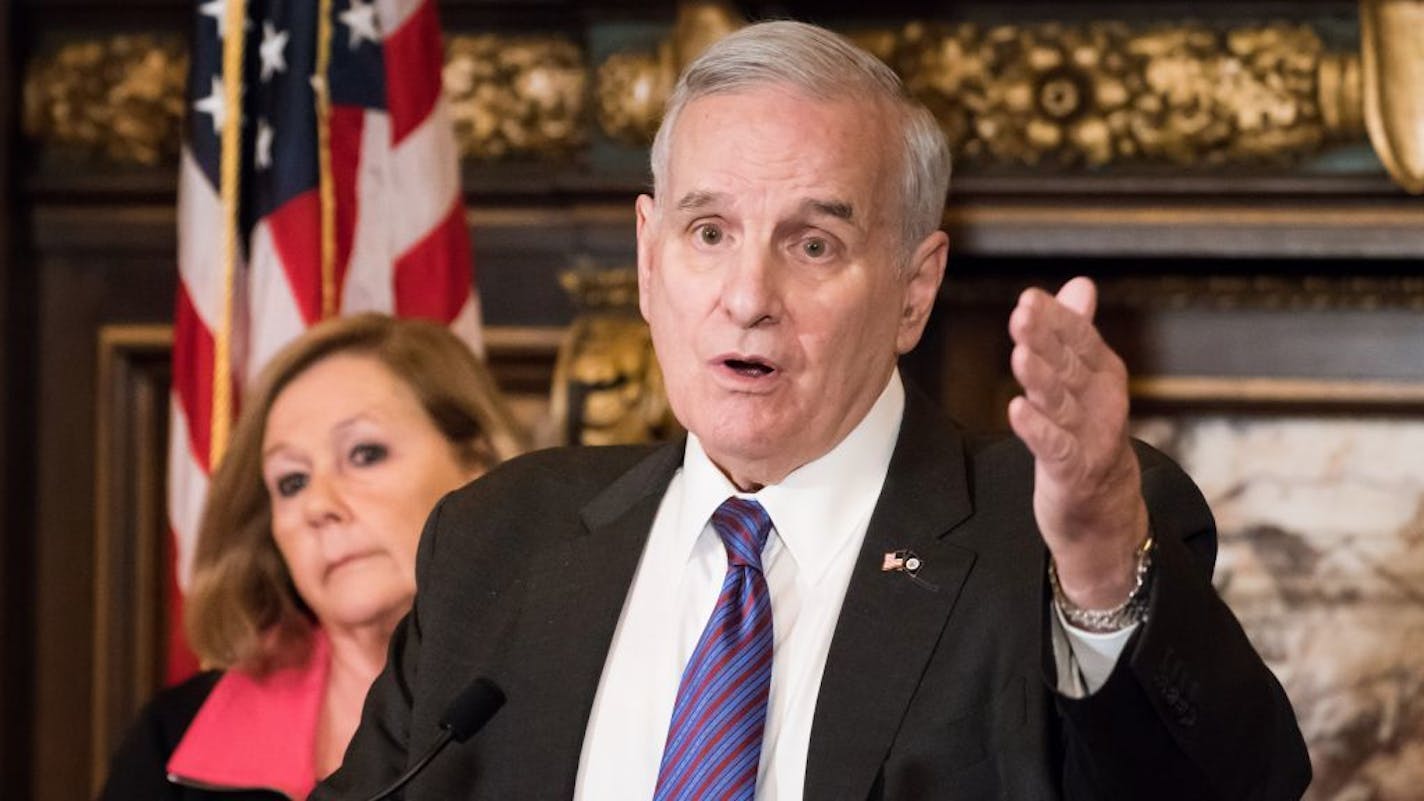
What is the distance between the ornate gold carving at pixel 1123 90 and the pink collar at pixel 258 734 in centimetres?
136

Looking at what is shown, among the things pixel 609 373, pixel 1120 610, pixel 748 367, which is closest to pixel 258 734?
pixel 609 373

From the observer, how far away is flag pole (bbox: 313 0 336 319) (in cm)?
379

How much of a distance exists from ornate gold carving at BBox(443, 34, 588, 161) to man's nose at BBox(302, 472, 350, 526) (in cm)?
97

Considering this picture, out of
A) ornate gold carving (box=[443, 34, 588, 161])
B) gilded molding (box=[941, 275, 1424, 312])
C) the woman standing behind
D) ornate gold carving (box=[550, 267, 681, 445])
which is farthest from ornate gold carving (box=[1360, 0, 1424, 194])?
the woman standing behind

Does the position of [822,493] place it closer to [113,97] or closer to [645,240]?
[645,240]

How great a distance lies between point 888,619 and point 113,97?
2.66m

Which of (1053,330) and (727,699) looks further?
(727,699)

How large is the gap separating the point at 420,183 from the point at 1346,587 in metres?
1.72

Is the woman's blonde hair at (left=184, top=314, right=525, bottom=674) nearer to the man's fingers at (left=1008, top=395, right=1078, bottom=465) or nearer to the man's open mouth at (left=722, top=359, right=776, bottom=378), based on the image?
the man's open mouth at (left=722, top=359, right=776, bottom=378)

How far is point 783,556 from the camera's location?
2.18 m

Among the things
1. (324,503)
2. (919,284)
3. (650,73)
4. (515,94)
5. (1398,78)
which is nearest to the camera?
(919,284)

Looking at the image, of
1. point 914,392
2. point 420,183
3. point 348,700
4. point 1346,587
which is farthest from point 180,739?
point 1346,587

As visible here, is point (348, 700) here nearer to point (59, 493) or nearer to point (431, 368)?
point (431, 368)

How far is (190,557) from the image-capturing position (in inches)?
149
